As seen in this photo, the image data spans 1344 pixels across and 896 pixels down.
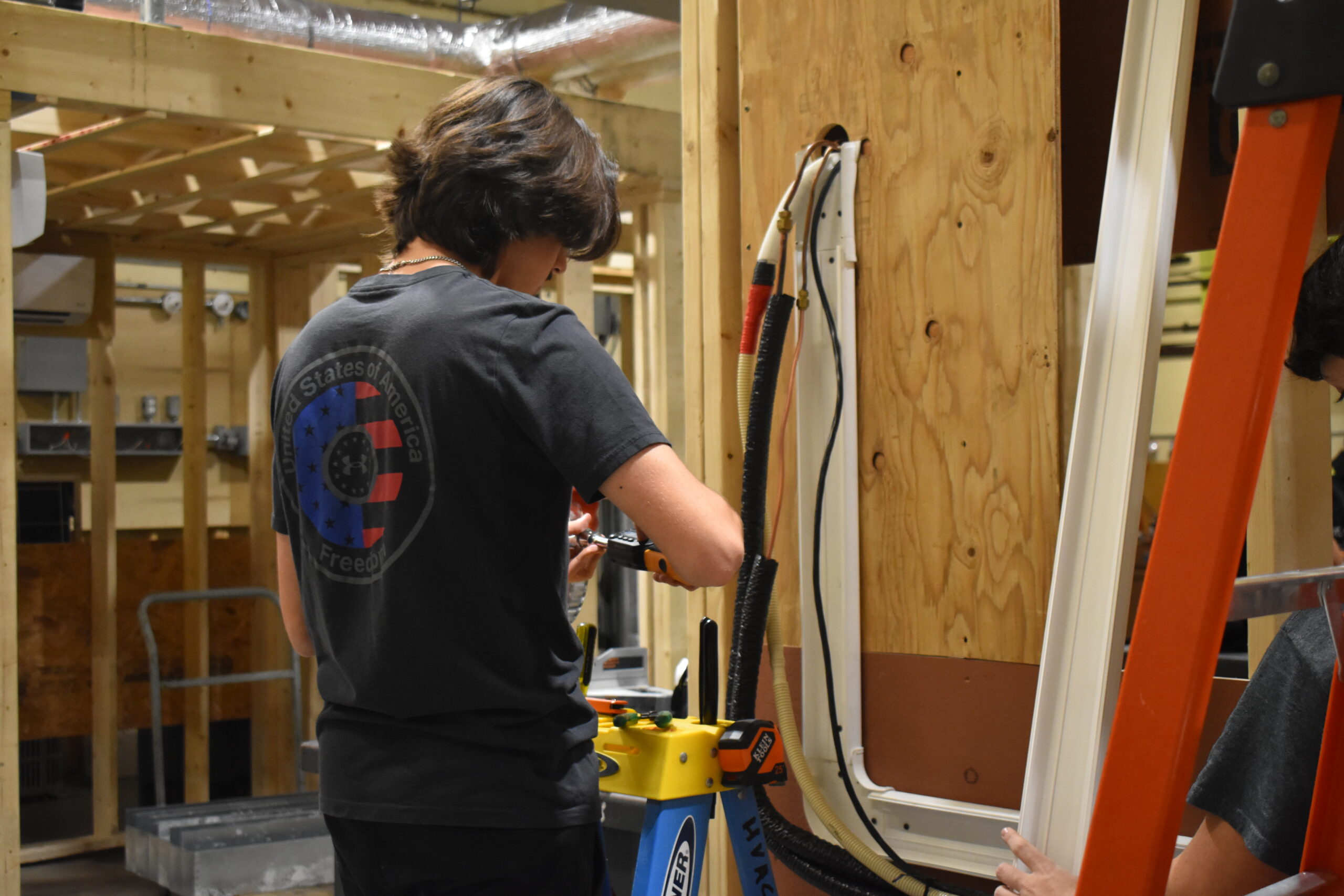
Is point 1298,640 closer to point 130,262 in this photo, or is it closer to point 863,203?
point 863,203

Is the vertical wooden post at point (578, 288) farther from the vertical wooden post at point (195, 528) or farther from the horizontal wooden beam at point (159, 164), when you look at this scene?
the vertical wooden post at point (195, 528)

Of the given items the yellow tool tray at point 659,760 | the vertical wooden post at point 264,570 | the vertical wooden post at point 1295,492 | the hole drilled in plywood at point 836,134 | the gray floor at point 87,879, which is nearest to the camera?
the yellow tool tray at point 659,760

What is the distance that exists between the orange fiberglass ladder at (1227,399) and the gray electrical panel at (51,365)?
714cm

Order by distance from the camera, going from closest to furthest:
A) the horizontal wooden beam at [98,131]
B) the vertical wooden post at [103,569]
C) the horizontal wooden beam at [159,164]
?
the horizontal wooden beam at [98,131], the horizontal wooden beam at [159,164], the vertical wooden post at [103,569]

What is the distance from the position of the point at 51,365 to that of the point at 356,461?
266 inches

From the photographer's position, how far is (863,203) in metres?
1.96

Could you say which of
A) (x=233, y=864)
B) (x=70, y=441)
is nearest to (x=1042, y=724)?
(x=233, y=864)

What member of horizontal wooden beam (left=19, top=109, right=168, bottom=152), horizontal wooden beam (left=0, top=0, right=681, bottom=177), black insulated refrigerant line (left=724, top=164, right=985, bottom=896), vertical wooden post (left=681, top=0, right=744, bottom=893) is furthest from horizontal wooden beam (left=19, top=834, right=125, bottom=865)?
black insulated refrigerant line (left=724, top=164, right=985, bottom=896)

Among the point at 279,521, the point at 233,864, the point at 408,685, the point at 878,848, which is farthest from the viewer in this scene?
the point at 233,864

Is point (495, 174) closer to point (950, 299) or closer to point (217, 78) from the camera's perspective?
point (950, 299)

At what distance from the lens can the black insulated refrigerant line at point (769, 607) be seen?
6.06 feet

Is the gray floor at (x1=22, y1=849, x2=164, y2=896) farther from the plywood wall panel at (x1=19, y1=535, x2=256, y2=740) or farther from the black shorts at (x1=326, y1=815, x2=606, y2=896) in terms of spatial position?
the black shorts at (x1=326, y1=815, x2=606, y2=896)

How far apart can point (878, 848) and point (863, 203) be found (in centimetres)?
100

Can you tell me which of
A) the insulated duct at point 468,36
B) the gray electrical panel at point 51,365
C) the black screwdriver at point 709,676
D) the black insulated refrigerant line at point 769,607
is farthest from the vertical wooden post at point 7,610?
the gray electrical panel at point 51,365
